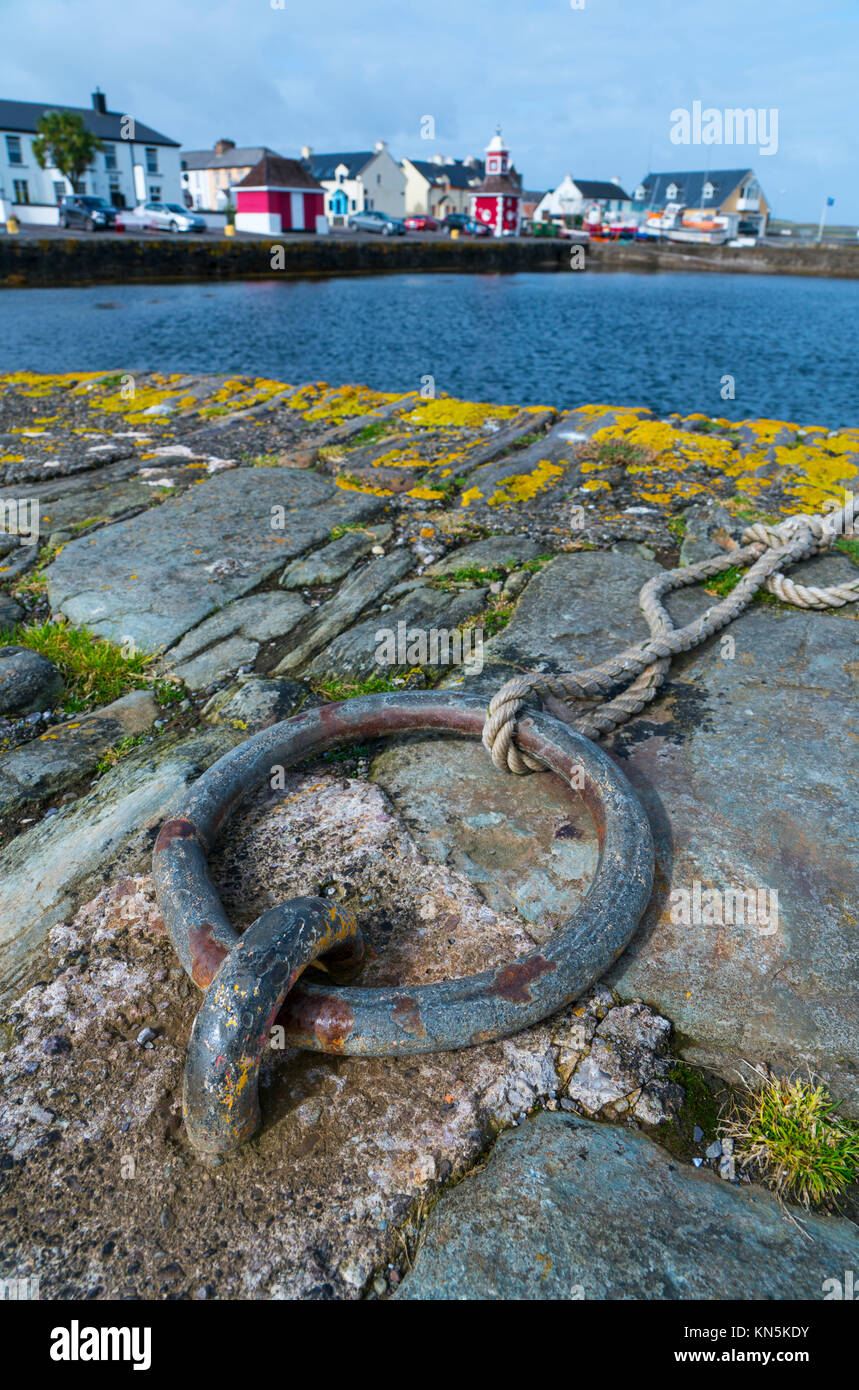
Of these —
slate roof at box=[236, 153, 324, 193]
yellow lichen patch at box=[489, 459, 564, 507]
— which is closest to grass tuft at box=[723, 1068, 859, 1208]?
yellow lichen patch at box=[489, 459, 564, 507]

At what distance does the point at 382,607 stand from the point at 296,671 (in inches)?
28.8

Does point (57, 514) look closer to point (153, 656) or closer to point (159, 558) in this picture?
point (159, 558)

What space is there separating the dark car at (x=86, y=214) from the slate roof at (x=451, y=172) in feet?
178

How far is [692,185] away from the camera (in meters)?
98.1

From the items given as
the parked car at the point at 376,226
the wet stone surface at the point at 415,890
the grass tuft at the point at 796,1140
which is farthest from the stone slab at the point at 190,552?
the parked car at the point at 376,226

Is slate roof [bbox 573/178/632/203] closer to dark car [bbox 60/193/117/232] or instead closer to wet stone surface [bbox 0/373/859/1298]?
dark car [bbox 60/193/117/232]

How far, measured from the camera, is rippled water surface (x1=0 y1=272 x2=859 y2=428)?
Result: 18.8m

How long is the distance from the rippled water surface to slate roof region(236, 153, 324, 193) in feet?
60.4

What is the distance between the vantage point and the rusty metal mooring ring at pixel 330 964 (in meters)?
1.87

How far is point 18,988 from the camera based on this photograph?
2.36m

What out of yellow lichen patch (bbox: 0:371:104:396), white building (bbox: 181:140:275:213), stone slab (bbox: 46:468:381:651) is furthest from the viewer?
white building (bbox: 181:140:275:213)
